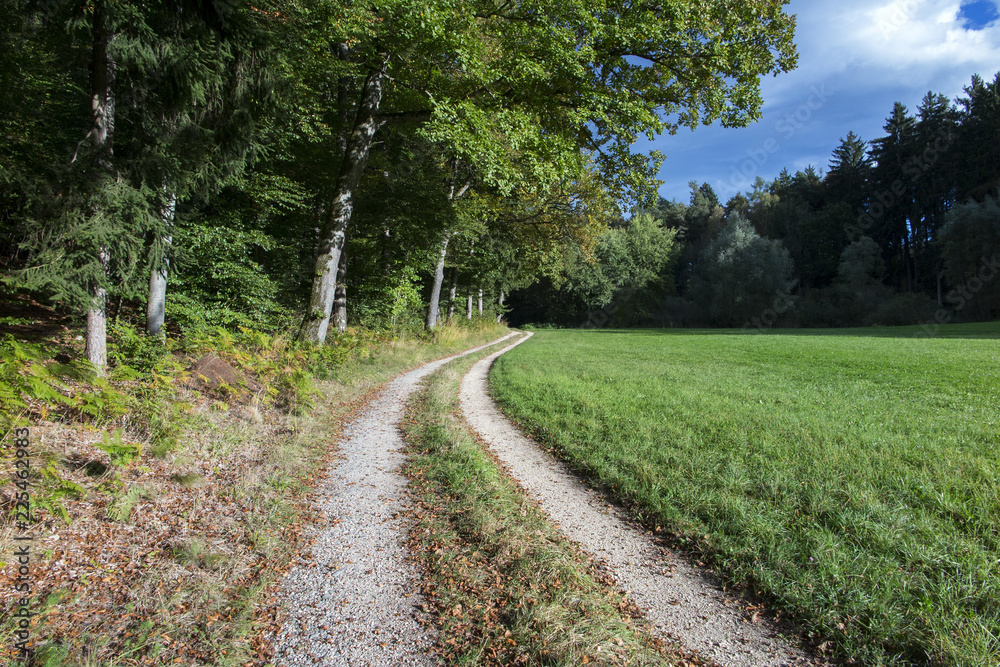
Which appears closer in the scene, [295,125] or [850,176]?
→ [295,125]

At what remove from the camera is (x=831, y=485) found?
4.45 meters

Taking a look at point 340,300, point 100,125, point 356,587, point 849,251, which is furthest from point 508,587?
point 849,251

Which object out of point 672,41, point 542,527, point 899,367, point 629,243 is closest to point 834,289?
point 629,243

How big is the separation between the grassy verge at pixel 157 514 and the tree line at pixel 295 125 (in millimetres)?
1882

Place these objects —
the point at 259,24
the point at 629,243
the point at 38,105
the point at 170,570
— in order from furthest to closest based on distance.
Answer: the point at 629,243, the point at 38,105, the point at 259,24, the point at 170,570

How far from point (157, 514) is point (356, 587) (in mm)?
1969

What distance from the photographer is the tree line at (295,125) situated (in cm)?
580

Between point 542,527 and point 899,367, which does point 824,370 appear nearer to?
point 899,367

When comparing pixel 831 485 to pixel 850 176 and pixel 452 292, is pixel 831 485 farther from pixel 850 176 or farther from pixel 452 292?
pixel 850 176

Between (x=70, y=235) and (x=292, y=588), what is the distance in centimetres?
520

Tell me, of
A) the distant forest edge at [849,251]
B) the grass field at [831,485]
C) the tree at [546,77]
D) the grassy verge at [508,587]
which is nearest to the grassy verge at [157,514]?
the grassy verge at [508,587]

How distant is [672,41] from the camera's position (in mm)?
10188
